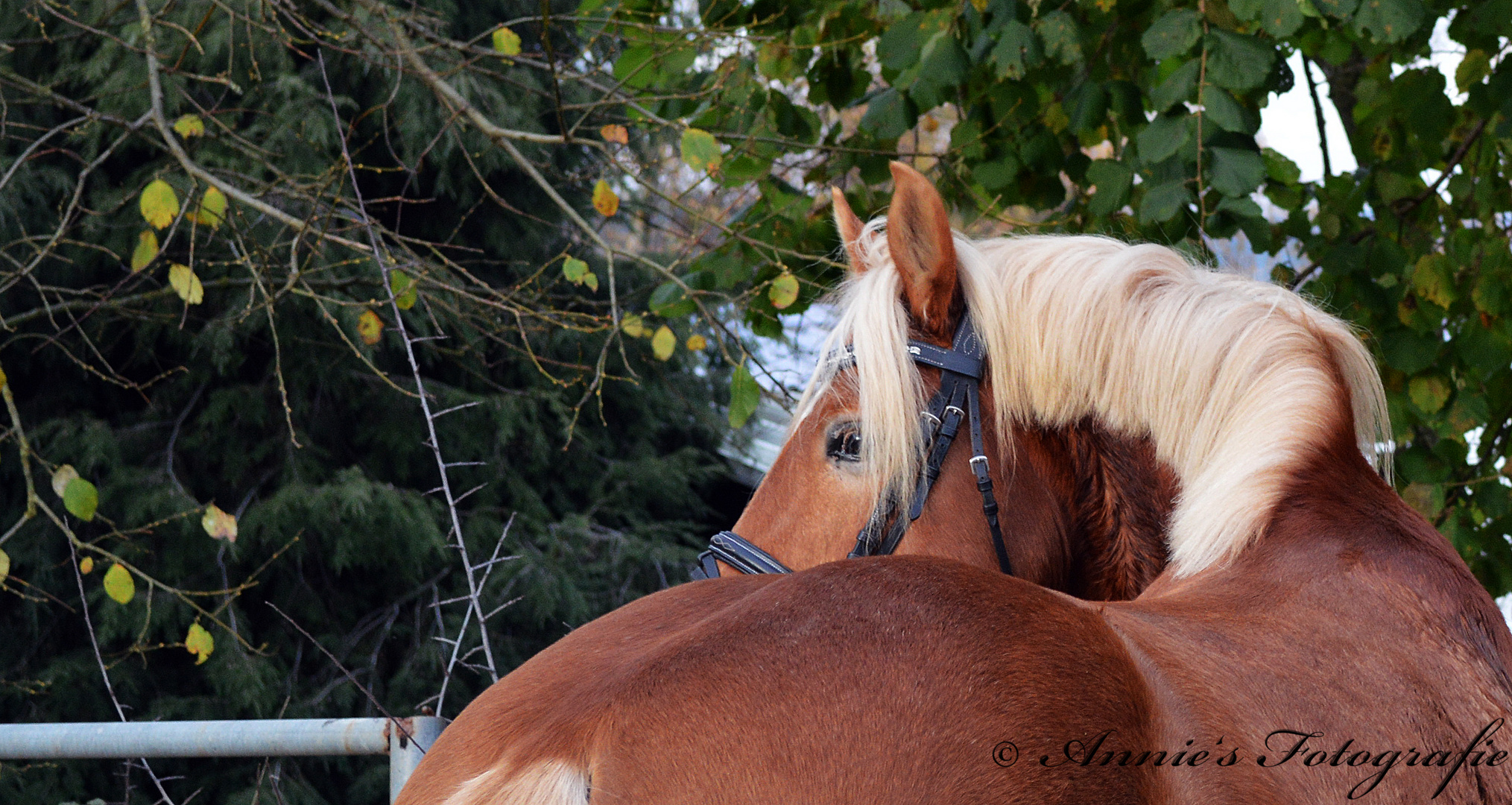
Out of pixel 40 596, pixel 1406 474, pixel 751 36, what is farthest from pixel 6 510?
pixel 1406 474

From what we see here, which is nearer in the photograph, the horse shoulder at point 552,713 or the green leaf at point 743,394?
the horse shoulder at point 552,713

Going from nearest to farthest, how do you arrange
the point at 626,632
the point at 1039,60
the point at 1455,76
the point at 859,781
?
1. the point at 859,781
2. the point at 626,632
3. the point at 1039,60
4. the point at 1455,76

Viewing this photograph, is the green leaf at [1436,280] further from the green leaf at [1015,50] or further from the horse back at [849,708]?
the horse back at [849,708]

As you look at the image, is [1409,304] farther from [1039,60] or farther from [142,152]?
[142,152]

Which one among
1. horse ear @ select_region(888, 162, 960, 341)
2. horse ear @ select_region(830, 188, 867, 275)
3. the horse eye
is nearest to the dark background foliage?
horse ear @ select_region(830, 188, 867, 275)

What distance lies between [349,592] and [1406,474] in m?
4.54

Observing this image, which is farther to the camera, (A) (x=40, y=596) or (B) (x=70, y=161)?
(B) (x=70, y=161)

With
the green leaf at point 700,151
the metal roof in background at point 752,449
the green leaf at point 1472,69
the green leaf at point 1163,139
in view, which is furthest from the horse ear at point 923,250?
the metal roof in background at point 752,449

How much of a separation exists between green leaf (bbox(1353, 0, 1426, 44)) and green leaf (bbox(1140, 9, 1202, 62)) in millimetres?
309

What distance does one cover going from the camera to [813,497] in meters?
1.89

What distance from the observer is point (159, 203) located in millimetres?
3016

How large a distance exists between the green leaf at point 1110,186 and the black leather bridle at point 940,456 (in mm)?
1127

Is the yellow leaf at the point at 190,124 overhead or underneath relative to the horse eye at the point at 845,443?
underneath

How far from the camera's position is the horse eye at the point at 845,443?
1.89 metres
